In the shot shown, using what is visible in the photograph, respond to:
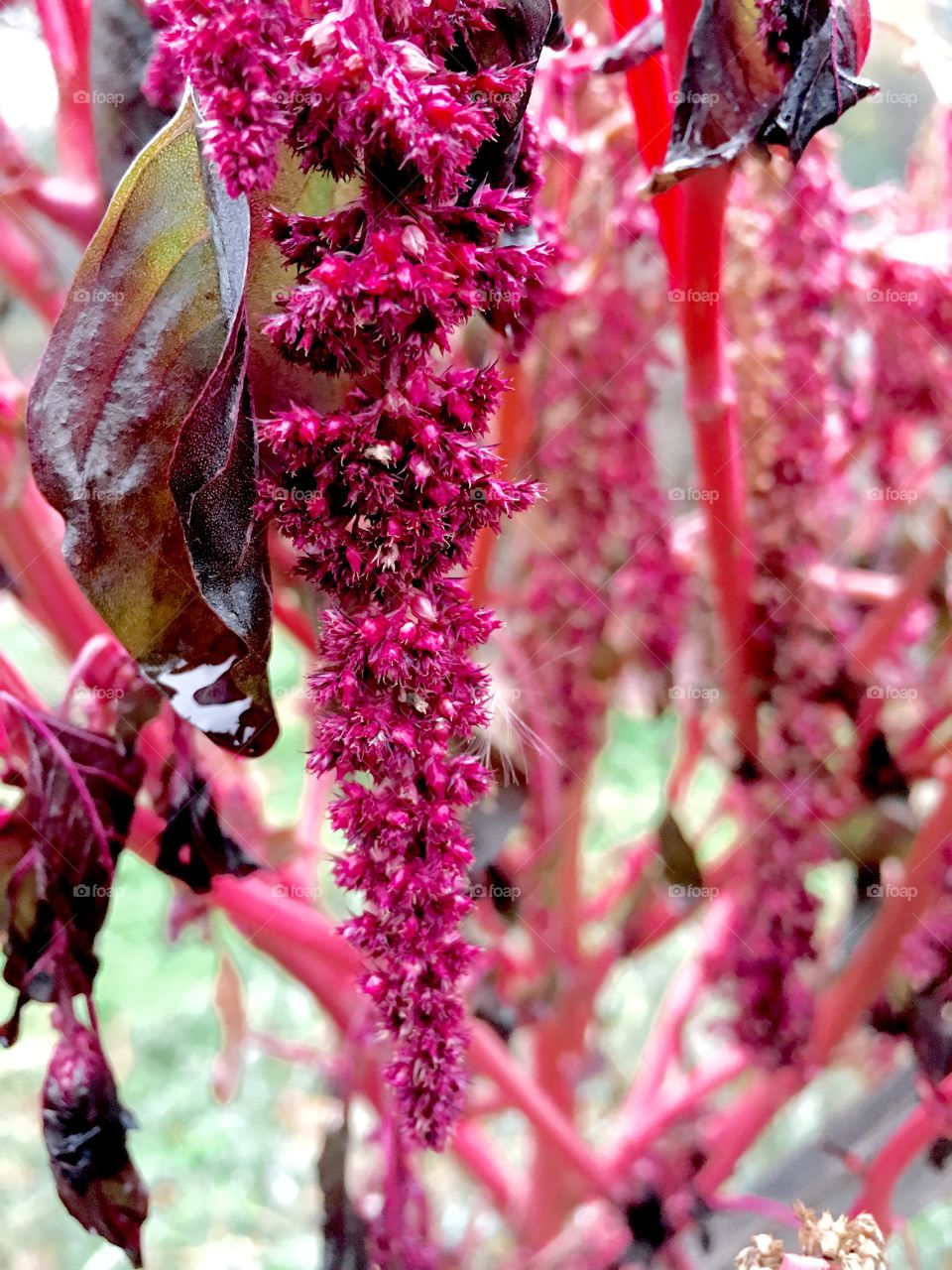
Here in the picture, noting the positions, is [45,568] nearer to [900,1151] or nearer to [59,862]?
[59,862]

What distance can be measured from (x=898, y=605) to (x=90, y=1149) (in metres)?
0.52

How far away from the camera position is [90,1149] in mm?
344

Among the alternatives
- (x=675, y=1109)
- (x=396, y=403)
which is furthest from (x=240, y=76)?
(x=675, y=1109)

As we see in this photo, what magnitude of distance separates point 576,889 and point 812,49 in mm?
604

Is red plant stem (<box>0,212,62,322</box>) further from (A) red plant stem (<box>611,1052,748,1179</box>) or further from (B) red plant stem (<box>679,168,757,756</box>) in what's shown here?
(A) red plant stem (<box>611,1052,748,1179</box>)

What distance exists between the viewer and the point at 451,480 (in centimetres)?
22

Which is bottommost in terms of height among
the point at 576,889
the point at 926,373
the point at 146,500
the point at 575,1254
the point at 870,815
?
the point at 575,1254

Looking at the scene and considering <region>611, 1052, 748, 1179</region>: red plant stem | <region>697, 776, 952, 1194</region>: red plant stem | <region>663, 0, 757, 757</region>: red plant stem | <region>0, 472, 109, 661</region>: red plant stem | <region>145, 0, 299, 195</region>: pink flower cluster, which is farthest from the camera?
<region>611, 1052, 748, 1179</region>: red plant stem

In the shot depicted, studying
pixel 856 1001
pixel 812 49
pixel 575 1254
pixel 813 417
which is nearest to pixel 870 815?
pixel 856 1001

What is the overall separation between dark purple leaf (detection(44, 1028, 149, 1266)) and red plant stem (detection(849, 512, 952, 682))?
43cm

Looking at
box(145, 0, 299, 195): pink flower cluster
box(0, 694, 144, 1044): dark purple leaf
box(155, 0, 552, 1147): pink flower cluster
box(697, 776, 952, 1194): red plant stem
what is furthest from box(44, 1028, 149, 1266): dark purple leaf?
box(697, 776, 952, 1194): red plant stem

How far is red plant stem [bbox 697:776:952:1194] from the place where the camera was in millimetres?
550

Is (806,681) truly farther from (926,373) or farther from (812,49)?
(812,49)

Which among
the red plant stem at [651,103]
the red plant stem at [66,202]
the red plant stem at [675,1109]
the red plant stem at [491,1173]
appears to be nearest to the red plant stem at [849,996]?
the red plant stem at [675,1109]
